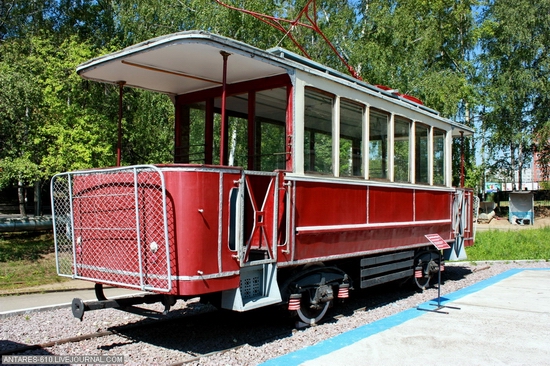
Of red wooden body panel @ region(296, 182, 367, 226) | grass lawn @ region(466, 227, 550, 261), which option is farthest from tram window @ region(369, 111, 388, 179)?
grass lawn @ region(466, 227, 550, 261)

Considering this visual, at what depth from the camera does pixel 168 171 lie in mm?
4891

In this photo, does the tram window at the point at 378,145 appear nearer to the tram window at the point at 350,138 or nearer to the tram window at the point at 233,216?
the tram window at the point at 350,138

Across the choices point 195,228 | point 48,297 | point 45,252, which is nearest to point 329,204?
point 195,228

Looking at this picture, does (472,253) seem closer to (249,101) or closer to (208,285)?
(249,101)

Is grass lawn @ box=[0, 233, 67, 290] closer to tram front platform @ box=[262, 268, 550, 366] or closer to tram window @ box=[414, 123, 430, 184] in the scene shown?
tram front platform @ box=[262, 268, 550, 366]

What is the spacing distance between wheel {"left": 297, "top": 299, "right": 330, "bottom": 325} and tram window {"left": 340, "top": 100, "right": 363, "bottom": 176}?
5.89ft

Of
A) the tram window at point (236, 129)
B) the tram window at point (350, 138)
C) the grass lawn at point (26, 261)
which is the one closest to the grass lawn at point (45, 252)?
the grass lawn at point (26, 261)

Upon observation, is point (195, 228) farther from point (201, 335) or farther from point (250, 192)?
point (201, 335)

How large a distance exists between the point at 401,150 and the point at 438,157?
5.70 ft

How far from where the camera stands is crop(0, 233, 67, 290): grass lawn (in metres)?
11.3

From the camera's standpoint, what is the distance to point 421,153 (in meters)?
9.23

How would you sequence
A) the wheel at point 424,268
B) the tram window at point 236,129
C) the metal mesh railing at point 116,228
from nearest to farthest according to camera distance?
the metal mesh railing at point 116,228 → the tram window at point 236,129 → the wheel at point 424,268

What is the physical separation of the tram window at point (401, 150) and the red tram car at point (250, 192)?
3 centimetres

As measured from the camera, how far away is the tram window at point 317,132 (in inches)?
250
